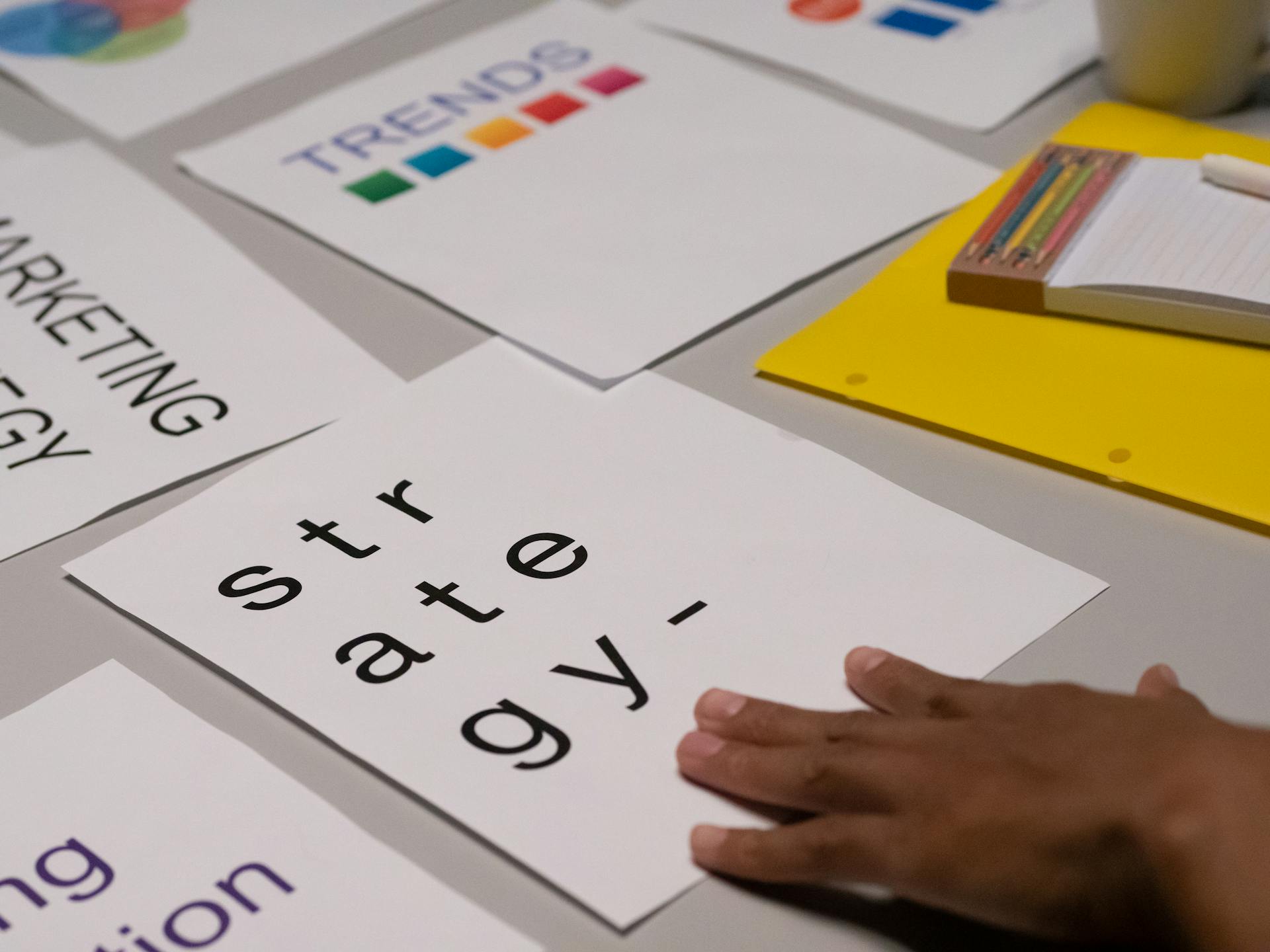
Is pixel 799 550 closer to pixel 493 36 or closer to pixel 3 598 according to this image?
pixel 3 598

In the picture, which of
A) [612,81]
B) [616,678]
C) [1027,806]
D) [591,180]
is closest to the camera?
[1027,806]

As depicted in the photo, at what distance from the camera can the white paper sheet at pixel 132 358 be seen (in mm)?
695

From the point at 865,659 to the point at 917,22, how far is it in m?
0.64

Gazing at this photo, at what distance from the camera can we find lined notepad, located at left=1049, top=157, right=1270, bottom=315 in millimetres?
669

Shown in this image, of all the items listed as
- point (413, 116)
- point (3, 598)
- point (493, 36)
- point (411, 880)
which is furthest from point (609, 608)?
point (493, 36)

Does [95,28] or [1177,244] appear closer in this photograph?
[1177,244]

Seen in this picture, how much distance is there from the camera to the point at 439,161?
3.01 ft

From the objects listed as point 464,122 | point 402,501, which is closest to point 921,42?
point 464,122

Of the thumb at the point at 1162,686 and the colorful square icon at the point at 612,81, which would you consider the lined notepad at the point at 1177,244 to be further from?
the colorful square icon at the point at 612,81

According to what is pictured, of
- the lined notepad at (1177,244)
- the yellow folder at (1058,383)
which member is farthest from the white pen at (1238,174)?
the yellow folder at (1058,383)

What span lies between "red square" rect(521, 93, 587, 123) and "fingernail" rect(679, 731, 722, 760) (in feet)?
1.84

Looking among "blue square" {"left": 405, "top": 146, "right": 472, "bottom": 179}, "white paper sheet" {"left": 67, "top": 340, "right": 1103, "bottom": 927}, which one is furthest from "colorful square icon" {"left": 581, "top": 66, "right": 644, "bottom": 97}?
"white paper sheet" {"left": 67, "top": 340, "right": 1103, "bottom": 927}

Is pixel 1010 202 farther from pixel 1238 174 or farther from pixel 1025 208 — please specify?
pixel 1238 174

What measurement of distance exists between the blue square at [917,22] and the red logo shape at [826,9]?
0.09 feet
